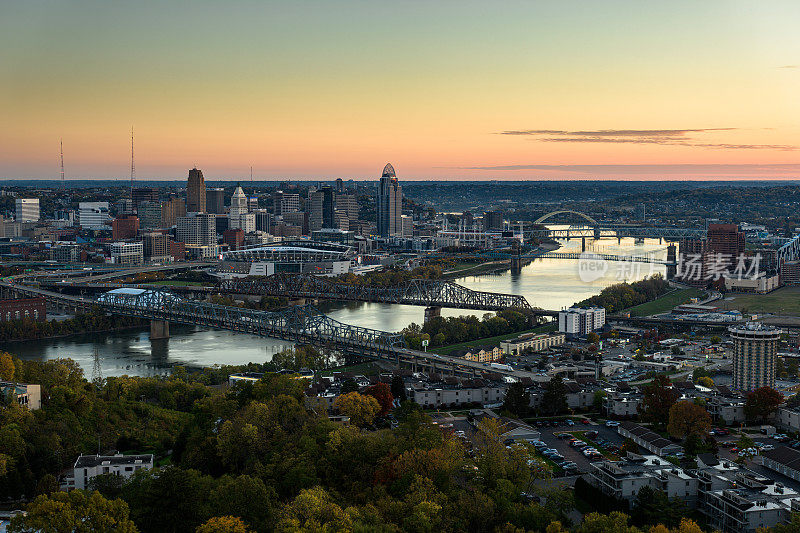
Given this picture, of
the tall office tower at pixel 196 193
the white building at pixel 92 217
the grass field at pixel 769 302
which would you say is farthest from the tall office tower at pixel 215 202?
the grass field at pixel 769 302

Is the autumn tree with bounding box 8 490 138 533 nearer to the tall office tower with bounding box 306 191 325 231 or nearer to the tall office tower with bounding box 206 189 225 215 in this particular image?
the tall office tower with bounding box 306 191 325 231

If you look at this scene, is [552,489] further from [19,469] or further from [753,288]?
[753,288]

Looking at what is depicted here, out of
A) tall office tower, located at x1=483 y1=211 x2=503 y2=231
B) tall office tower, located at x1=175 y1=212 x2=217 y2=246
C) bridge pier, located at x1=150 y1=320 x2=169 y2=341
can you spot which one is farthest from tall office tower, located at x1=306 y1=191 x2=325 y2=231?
bridge pier, located at x1=150 y1=320 x2=169 y2=341

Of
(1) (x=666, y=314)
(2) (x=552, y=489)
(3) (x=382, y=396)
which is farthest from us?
(1) (x=666, y=314)

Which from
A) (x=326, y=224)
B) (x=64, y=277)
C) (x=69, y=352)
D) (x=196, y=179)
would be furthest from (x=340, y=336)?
(x=196, y=179)

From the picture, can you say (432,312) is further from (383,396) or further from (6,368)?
(6,368)
